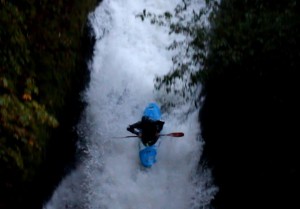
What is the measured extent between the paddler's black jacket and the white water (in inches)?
25.1

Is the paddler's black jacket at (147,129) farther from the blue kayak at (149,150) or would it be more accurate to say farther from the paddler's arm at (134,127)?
the blue kayak at (149,150)

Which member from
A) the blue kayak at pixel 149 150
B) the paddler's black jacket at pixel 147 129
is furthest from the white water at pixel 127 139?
the paddler's black jacket at pixel 147 129

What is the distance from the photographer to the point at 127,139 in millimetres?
7090

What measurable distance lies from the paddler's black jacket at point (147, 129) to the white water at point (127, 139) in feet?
2.09

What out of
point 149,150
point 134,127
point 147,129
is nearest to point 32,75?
point 134,127

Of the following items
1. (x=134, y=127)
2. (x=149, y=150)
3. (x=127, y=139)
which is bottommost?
(x=149, y=150)

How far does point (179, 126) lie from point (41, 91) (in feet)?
10.1

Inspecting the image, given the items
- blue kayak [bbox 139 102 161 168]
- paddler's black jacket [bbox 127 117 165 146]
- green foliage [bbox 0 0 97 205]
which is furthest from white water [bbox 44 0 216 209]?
green foliage [bbox 0 0 97 205]

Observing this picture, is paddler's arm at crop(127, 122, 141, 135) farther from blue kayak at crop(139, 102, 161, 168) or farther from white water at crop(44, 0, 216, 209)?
white water at crop(44, 0, 216, 209)

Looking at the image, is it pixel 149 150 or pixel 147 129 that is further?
pixel 149 150

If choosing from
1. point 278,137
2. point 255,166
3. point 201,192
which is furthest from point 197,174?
point 278,137

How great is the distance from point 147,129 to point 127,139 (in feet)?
3.02

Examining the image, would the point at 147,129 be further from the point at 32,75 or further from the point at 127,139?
the point at 32,75

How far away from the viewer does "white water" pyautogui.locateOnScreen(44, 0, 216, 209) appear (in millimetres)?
6598
